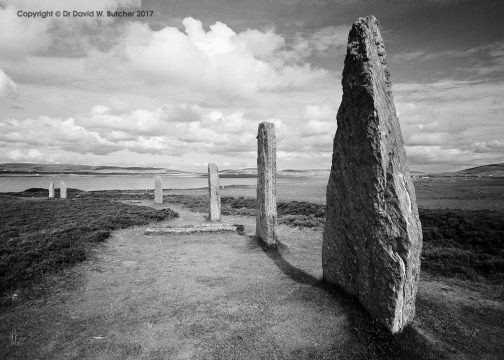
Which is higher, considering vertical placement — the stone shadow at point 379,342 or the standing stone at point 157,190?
the standing stone at point 157,190

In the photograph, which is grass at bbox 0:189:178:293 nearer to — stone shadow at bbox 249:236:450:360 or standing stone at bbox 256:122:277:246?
standing stone at bbox 256:122:277:246

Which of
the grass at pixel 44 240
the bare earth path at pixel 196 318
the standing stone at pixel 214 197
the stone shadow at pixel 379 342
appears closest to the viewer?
the stone shadow at pixel 379 342

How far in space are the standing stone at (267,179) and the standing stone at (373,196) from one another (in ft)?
14.3

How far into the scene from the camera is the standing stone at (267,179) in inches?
398

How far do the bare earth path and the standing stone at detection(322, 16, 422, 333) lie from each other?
1.97ft

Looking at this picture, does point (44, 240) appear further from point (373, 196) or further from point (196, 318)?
point (373, 196)

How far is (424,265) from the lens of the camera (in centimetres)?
823

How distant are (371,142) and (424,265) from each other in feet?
18.1

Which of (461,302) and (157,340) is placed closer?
(157,340)

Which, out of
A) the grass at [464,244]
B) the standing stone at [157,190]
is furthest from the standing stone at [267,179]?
the standing stone at [157,190]

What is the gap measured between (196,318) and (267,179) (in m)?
5.76

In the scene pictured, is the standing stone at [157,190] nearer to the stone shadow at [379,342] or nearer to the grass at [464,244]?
the grass at [464,244]

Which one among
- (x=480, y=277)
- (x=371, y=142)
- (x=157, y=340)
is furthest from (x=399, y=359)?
(x=480, y=277)

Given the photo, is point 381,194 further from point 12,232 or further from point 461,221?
point 12,232
